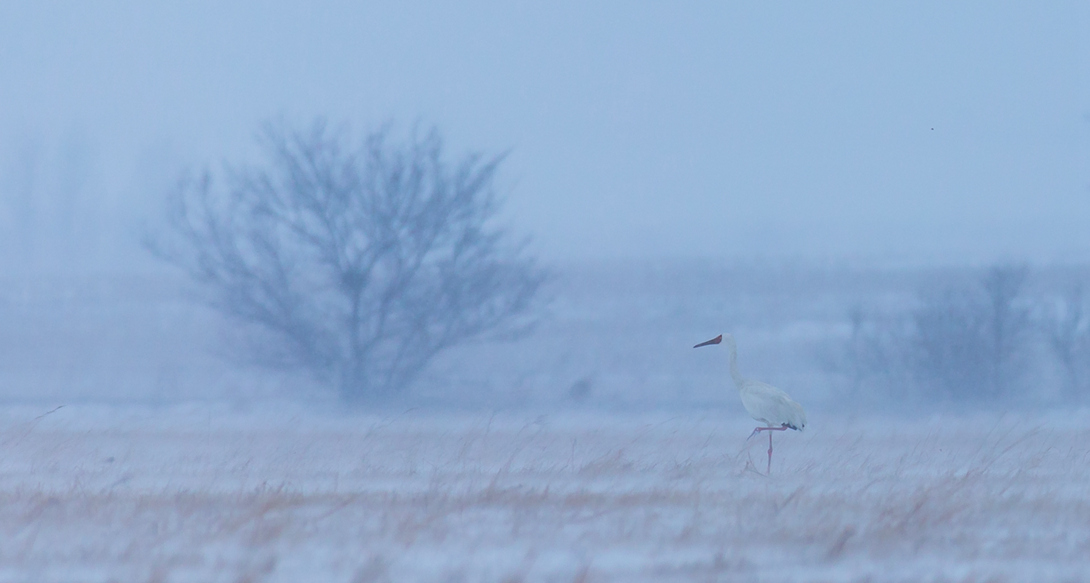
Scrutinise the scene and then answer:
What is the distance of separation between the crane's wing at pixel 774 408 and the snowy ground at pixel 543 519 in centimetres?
47

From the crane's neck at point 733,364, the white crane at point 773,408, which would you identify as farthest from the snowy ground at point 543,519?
the crane's neck at point 733,364

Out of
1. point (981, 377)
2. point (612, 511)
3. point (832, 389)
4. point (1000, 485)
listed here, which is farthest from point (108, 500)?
point (832, 389)

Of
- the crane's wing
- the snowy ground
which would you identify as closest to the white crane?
the crane's wing

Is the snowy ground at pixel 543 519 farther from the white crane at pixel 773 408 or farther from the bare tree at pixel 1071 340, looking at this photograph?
the bare tree at pixel 1071 340

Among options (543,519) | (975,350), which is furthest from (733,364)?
(975,350)

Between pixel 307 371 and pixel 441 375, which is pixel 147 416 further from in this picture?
pixel 441 375

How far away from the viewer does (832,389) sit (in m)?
31.3

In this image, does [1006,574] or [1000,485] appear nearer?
[1006,574]

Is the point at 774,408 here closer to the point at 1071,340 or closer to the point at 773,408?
the point at 773,408

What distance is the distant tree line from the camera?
27422mm

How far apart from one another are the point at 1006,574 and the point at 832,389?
1049 inches

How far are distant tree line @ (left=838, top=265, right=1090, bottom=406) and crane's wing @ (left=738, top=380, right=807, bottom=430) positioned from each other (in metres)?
18.3

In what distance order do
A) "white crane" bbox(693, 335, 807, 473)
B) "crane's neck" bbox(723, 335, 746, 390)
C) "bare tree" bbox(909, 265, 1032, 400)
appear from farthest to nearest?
"bare tree" bbox(909, 265, 1032, 400) → "crane's neck" bbox(723, 335, 746, 390) → "white crane" bbox(693, 335, 807, 473)

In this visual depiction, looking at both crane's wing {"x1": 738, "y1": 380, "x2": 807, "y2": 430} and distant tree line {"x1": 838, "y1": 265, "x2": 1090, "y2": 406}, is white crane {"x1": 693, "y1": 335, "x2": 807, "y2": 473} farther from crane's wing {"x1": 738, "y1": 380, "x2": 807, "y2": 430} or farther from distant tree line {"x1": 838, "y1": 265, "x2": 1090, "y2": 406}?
distant tree line {"x1": 838, "y1": 265, "x2": 1090, "y2": 406}
